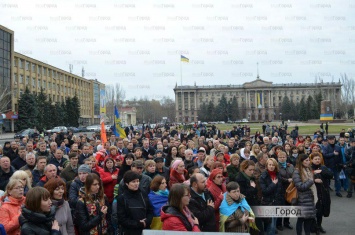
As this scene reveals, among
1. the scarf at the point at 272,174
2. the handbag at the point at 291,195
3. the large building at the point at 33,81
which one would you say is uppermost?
the large building at the point at 33,81

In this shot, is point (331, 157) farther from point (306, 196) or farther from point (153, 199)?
point (153, 199)

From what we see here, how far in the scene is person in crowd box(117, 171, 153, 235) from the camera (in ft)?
16.0

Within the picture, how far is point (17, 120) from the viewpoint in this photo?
53469 mm

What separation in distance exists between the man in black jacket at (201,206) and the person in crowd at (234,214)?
26 cm

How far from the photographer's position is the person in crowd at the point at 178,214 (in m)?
3.87

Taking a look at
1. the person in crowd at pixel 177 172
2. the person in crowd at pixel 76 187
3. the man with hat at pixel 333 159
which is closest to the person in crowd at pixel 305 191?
the person in crowd at pixel 177 172

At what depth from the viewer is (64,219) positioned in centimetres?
455

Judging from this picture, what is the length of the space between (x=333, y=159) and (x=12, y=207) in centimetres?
967

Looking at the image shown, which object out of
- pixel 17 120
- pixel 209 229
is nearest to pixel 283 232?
pixel 209 229

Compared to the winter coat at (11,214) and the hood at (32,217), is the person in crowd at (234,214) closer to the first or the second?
the hood at (32,217)

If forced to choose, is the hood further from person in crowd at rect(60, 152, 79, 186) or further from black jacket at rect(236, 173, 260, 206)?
black jacket at rect(236, 173, 260, 206)

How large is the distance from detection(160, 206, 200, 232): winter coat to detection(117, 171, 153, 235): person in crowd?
997 millimetres

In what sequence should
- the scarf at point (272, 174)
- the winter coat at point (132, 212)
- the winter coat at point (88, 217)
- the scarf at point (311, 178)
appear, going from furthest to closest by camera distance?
1. the scarf at point (272, 174)
2. the scarf at point (311, 178)
3. the winter coat at point (132, 212)
4. the winter coat at point (88, 217)

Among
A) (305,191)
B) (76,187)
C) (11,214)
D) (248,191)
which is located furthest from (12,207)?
(305,191)
